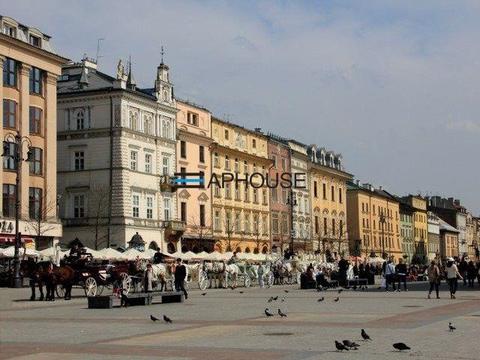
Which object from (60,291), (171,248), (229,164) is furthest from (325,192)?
(60,291)

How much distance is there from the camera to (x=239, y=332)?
57.4ft

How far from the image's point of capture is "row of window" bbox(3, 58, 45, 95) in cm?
5672

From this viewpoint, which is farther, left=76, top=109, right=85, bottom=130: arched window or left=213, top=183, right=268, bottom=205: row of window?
left=213, top=183, right=268, bottom=205: row of window

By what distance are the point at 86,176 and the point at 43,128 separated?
27.9 ft

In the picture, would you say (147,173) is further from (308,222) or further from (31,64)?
(308,222)

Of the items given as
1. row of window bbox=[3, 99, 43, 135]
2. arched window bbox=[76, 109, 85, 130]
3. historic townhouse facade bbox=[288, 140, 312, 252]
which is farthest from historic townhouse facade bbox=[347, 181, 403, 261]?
row of window bbox=[3, 99, 43, 135]

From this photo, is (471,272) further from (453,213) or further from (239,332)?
(453,213)

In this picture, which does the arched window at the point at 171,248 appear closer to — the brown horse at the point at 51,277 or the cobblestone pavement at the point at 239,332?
the brown horse at the point at 51,277

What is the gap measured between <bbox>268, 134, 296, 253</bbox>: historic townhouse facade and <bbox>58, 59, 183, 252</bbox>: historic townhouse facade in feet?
69.4

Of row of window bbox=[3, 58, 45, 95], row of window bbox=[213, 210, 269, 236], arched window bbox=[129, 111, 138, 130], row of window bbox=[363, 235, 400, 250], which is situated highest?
row of window bbox=[3, 58, 45, 95]

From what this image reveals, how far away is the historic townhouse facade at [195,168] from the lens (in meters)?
74.8

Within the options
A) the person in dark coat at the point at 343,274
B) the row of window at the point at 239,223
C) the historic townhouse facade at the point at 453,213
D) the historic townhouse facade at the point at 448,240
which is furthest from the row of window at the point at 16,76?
the historic townhouse facade at the point at 453,213

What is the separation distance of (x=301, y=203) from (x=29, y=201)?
46071mm

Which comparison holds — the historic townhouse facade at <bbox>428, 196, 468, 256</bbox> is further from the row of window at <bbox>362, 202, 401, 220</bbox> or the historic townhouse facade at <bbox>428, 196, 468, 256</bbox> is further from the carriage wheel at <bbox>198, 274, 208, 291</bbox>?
the carriage wheel at <bbox>198, 274, 208, 291</bbox>
